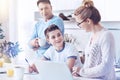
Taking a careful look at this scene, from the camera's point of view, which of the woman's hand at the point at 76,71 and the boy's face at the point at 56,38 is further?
the boy's face at the point at 56,38

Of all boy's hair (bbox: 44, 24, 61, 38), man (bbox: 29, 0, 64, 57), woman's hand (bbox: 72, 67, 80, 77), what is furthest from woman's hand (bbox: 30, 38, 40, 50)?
woman's hand (bbox: 72, 67, 80, 77)

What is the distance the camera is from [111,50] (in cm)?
237

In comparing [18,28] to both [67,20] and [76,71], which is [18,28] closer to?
[67,20]

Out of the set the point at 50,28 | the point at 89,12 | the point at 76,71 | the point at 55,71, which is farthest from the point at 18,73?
the point at 89,12

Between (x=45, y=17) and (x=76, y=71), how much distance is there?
2.53ft

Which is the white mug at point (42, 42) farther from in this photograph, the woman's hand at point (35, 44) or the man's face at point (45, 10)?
the man's face at point (45, 10)

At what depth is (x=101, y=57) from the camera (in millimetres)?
2404

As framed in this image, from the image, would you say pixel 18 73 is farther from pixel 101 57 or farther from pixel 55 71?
pixel 101 57

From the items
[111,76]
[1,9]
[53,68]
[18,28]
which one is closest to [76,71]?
[111,76]

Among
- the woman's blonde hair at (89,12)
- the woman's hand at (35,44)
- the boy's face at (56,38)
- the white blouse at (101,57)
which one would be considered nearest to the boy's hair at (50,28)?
the boy's face at (56,38)

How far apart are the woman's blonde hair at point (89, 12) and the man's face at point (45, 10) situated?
1.56 ft

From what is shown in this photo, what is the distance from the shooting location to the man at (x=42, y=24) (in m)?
2.92

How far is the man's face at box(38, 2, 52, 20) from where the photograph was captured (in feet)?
9.72

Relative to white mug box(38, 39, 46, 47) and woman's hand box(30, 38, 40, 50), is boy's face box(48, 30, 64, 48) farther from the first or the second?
woman's hand box(30, 38, 40, 50)
